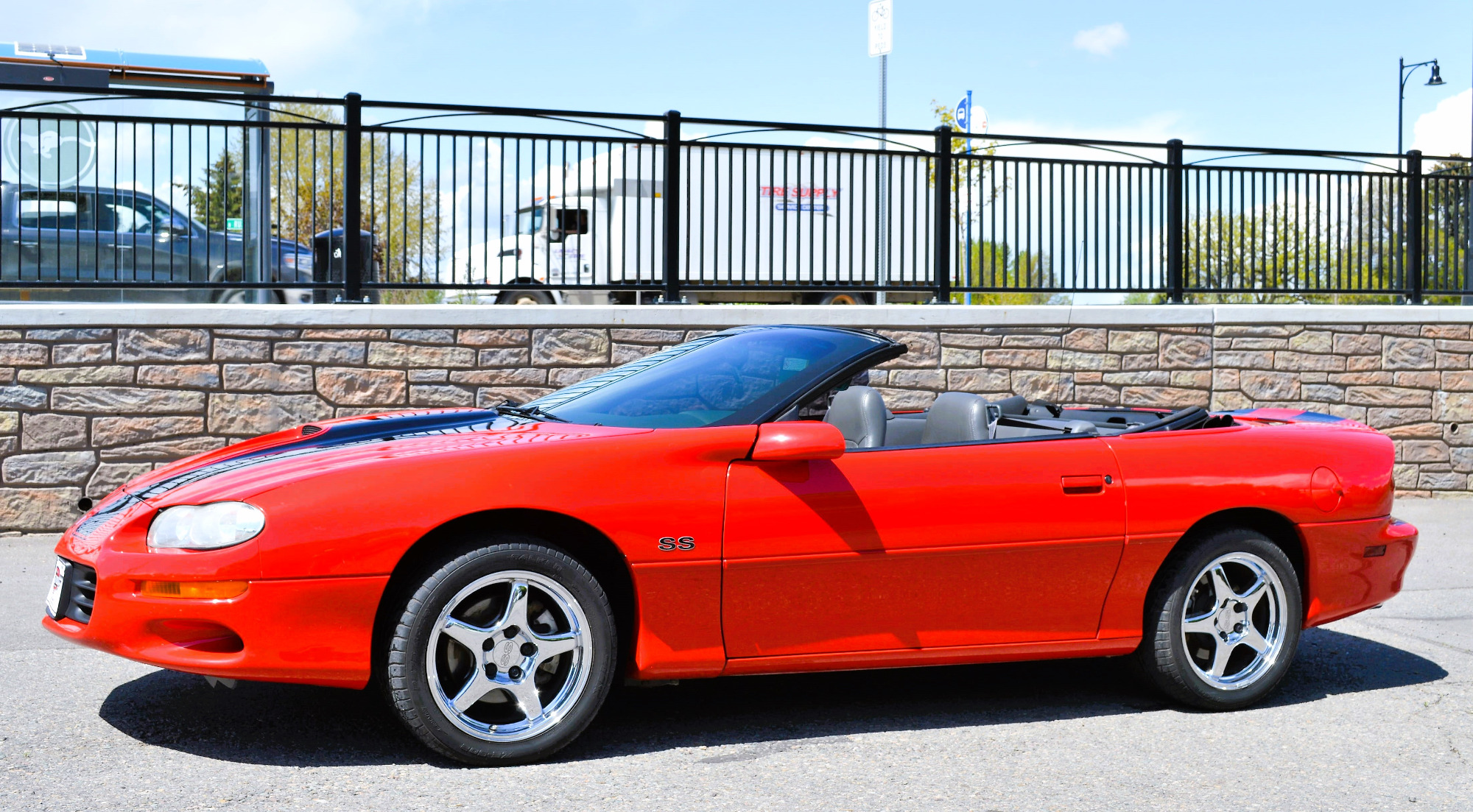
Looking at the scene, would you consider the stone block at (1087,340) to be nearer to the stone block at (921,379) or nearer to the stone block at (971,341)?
the stone block at (971,341)

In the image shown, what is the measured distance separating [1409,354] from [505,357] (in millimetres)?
7236

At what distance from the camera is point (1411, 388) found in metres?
10.6

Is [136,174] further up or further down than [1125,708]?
further up

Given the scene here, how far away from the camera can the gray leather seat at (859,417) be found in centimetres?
440

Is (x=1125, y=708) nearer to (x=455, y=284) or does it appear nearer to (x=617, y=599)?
(x=617, y=599)

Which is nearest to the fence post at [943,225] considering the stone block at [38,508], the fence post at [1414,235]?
the fence post at [1414,235]

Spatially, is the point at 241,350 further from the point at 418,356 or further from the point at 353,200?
the point at 353,200

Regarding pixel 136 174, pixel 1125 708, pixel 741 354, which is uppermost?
pixel 136 174

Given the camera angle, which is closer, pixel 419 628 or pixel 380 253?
pixel 419 628

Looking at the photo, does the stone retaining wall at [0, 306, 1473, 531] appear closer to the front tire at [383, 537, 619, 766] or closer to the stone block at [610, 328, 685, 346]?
the stone block at [610, 328, 685, 346]

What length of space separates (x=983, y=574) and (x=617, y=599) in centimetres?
→ 116

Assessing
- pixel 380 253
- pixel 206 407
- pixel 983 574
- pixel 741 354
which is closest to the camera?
pixel 983 574

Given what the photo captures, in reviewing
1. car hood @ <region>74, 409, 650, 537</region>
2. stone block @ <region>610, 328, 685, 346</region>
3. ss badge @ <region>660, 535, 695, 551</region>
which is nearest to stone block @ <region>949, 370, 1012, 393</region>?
stone block @ <region>610, 328, 685, 346</region>

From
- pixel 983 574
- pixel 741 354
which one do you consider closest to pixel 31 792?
pixel 741 354
